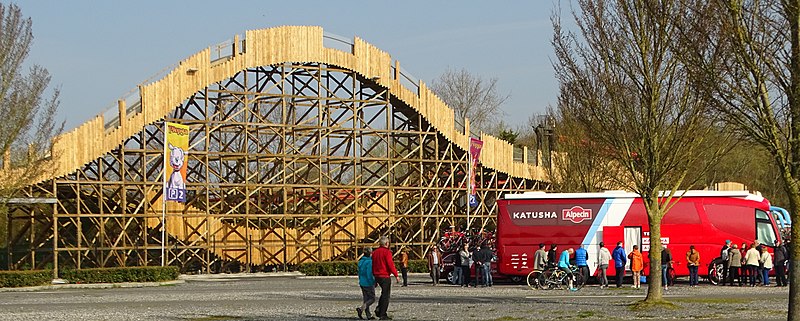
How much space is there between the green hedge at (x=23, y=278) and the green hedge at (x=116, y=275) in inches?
83.8

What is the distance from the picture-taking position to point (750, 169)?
78812 millimetres

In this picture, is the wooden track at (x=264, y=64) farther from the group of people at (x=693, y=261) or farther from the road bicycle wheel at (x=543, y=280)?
the road bicycle wheel at (x=543, y=280)

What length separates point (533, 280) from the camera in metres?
38.4

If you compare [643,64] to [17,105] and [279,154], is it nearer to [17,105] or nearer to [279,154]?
[17,105]

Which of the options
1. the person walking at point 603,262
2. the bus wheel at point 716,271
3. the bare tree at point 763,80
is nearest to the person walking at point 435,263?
the person walking at point 603,262

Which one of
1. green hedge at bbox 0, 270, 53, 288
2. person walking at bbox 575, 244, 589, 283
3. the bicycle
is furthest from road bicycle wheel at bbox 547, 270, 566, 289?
green hedge at bbox 0, 270, 53, 288

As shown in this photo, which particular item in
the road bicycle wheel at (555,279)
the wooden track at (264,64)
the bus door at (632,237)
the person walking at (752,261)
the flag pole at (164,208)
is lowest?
the road bicycle wheel at (555,279)

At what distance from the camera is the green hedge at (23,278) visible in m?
39.1

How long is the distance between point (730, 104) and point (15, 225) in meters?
46.1

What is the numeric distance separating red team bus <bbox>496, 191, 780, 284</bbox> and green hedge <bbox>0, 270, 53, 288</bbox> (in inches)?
600

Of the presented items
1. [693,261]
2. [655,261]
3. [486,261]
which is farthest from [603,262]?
[655,261]

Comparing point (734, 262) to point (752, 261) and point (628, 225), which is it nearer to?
point (752, 261)

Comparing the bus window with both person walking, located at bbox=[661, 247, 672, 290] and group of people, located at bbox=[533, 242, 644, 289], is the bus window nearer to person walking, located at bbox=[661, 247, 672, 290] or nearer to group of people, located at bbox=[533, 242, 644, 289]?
group of people, located at bbox=[533, 242, 644, 289]

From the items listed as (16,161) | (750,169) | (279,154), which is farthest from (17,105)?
(750,169)
